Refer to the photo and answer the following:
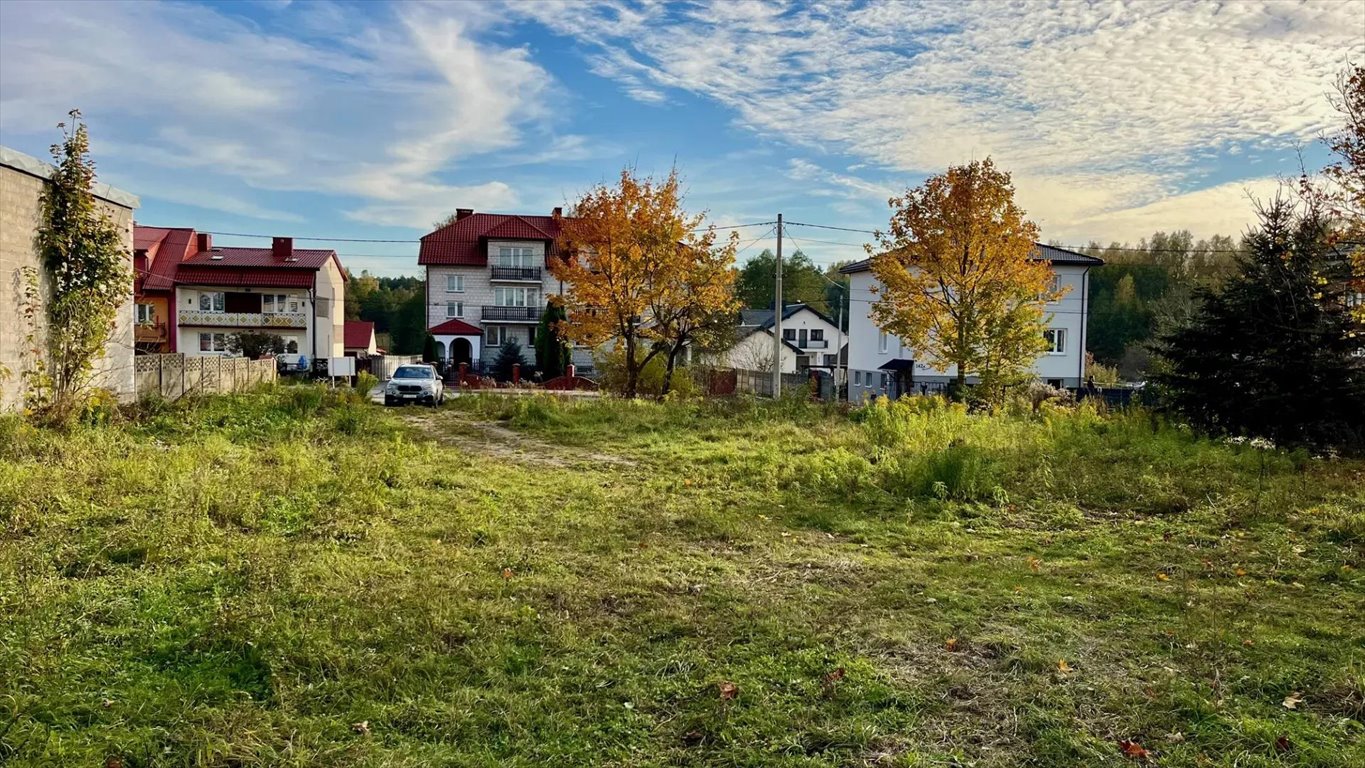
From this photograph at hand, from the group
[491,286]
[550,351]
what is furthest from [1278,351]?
[491,286]

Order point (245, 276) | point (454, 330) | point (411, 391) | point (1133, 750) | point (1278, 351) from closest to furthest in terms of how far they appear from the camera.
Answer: point (1133, 750) < point (1278, 351) < point (411, 391) < point (454, 330) < point (245, 276)

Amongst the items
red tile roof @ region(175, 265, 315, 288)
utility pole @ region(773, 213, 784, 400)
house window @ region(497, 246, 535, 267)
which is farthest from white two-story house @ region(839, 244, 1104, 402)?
red tile roof @ region(175, 265, 315, 288)

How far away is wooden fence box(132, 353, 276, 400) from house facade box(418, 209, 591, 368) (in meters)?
30.3

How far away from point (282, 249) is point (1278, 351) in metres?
51.0

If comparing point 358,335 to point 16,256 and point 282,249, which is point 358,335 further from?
point 16,256

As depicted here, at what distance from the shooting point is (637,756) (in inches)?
133

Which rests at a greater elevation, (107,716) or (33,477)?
(33,477)

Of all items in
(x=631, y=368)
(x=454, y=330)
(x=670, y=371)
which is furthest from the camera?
(x=454, y=330)

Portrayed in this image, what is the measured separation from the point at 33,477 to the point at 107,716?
5306mm

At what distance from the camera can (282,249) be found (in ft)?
164

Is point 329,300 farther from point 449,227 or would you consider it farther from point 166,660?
point 166,660

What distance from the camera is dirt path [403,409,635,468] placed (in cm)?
1173

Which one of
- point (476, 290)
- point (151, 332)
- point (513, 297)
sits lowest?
point (151, 332)

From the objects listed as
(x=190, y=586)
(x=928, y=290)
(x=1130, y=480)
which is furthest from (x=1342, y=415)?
(x=190, y=586)
